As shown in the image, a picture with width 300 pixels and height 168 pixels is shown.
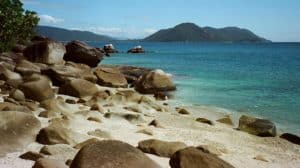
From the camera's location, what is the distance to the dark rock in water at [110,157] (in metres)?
6.13

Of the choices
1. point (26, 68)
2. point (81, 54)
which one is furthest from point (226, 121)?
point (81, 54)

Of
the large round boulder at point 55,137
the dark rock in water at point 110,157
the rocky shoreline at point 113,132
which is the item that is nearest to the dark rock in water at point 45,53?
the rocky shoreline at point 113,132

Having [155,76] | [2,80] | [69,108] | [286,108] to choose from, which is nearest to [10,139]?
[69,108]

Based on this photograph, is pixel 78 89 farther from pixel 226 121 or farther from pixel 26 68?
pixel 226 121

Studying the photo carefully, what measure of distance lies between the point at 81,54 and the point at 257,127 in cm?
1708

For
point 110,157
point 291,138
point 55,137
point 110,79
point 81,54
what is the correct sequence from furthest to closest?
1. point 81,54
2. point 110,79
3. point 291,138
4. point 55,137
5. point 110,157

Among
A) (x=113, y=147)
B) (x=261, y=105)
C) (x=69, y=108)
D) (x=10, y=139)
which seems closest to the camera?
(x=113, y=147)

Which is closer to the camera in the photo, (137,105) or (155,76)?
(137,105)

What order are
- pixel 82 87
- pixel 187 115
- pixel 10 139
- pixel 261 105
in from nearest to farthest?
pixel 10 139
pixel 187 115
pixel 82 87
pixel 261 105

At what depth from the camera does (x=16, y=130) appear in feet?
28.8

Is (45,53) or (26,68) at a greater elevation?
(45,53)

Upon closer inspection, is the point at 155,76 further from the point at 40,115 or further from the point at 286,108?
the point at 40,115

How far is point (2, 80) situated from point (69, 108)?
5359 millimetres

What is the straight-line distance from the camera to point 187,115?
1491 centimetres
